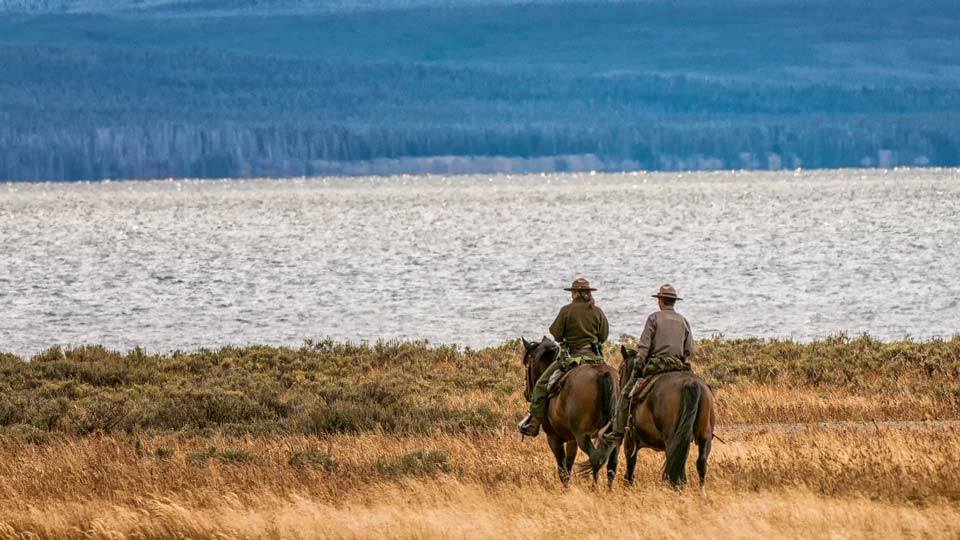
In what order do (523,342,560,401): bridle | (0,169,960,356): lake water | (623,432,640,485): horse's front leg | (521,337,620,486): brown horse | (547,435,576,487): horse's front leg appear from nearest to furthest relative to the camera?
1. (623,432,640,485): horse's front leg
2. (521,337,620,486): brown horse
3. (547,435,576,487): horse's front leg
4. (523,342,560,401): bridle
5. (0,169,960,356): lake water

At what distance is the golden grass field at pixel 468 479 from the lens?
573 inches

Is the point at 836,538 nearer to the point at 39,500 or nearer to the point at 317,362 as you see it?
the point at 39,500

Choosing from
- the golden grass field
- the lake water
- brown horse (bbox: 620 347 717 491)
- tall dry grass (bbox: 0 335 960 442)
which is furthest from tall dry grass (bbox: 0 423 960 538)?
the lake water

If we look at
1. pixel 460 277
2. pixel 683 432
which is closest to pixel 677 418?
pixel 683 432

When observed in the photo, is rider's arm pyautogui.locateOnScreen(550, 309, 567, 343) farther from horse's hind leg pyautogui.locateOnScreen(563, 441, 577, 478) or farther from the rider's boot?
horse's hind leg pyautogui.locateOnScreen(563, 441, 577, 478)

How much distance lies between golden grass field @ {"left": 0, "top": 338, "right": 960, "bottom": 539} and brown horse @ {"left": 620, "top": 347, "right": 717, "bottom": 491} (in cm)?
39

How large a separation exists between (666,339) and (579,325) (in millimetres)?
1453

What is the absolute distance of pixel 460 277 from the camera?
254ft

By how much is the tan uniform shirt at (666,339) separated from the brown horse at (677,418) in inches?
9.3

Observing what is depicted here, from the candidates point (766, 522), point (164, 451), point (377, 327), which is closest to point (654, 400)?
point (766, 522)

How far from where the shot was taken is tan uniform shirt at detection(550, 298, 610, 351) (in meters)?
16.8

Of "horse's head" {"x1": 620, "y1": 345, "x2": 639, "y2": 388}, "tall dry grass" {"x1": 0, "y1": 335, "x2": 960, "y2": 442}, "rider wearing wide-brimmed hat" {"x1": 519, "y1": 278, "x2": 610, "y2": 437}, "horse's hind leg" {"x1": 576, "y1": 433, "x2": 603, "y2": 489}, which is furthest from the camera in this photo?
"tall dry grass" {"x1": 0, "y1": 335, "x2": 960, "y2": 442}

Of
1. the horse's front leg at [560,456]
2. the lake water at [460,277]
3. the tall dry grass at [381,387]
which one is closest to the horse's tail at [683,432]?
the horse's front leg at [560,456]

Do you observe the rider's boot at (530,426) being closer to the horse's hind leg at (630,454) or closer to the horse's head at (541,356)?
the horse's head at (541,356)
